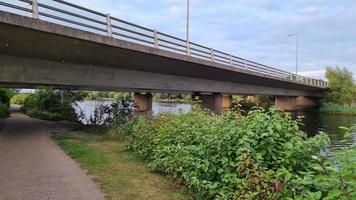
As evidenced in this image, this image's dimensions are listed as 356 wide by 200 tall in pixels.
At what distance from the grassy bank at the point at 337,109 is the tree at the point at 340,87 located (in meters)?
1.46

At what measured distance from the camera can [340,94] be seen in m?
62.8

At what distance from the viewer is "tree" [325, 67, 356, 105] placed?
62.3m

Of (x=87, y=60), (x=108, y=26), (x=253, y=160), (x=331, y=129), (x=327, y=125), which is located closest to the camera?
(x=253, y=160)

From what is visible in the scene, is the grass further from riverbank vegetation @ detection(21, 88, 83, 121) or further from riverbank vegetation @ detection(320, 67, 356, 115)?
riverbank vegetation @ detection(320, 67, 356, 115)

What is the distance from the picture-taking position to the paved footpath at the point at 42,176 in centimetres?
740

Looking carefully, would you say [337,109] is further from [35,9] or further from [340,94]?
[35,9]

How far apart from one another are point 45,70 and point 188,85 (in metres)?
14.2

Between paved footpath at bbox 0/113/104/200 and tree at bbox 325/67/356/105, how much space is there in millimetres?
57485

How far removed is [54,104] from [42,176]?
90.3 feet

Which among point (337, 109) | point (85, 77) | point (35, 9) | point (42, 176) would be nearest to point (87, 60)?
point (85, 77)

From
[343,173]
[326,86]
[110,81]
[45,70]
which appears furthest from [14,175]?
[326,86]

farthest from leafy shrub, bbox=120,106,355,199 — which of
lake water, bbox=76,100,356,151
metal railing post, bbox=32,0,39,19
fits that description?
metal railing post, bbox=32,0,39,19

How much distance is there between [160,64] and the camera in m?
24.8

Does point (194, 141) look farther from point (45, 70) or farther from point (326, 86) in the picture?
point (326, 86)
